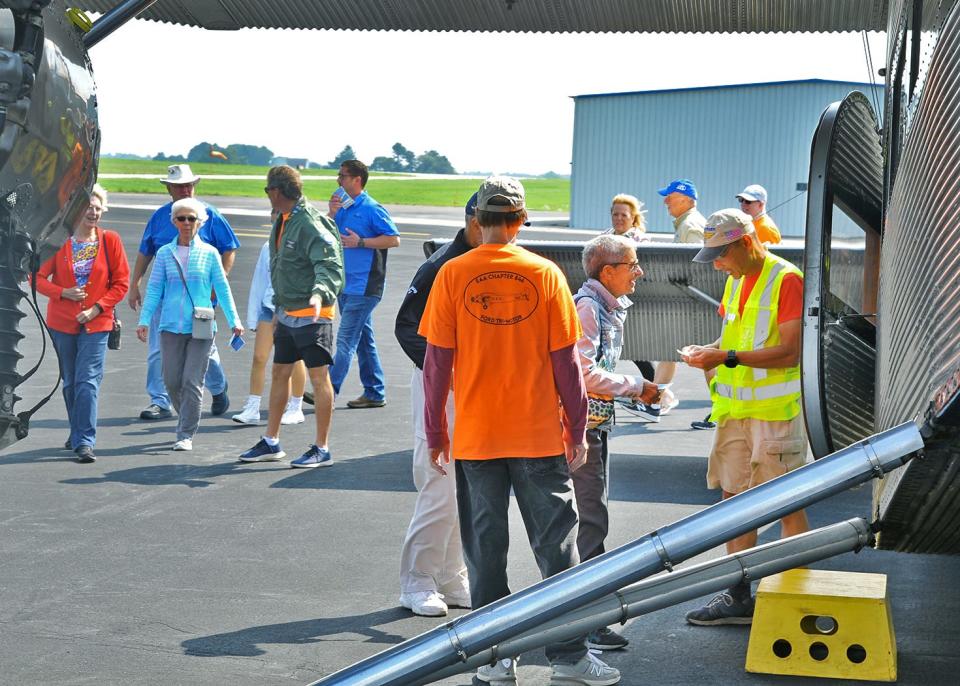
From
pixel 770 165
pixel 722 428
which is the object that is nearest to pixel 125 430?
pixel 722 428

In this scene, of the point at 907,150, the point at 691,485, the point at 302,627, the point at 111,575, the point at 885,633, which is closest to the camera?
the point at 907,150

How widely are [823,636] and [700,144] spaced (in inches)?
1659

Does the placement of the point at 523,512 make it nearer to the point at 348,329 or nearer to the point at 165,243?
the point at 348,329

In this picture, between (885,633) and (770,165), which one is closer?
(885,633)

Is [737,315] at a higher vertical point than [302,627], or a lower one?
higher

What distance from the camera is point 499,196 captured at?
4801mm

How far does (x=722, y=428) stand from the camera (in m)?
5.80

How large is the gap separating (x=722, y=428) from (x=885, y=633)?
3.82 ft

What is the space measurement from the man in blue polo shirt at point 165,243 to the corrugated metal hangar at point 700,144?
3263 cm

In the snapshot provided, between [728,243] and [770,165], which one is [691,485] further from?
[770,165]

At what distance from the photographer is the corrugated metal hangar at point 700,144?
143ft

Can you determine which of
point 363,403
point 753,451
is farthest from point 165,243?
point 753,451

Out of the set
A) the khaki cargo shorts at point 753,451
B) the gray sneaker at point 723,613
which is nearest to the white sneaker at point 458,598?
the gray sneaker at point 723,613

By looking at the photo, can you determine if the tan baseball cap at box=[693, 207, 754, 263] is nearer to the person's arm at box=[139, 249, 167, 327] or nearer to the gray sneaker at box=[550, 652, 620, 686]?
the gray sneaker at box=[550, 652, 620, 686]
